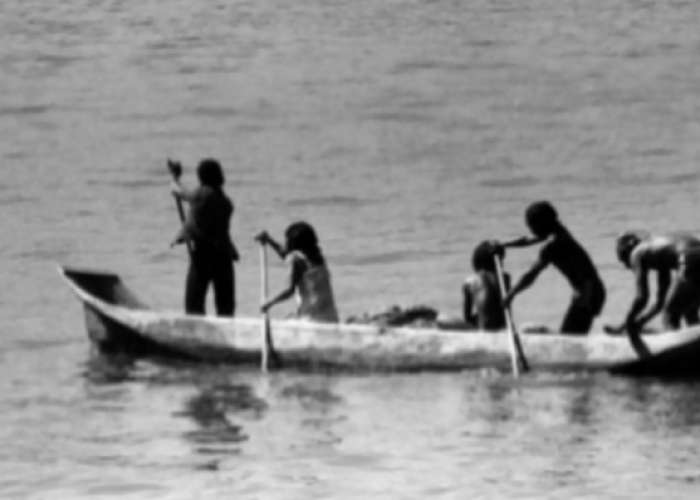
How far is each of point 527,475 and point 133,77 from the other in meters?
27.6

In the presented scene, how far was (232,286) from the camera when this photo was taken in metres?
21.4

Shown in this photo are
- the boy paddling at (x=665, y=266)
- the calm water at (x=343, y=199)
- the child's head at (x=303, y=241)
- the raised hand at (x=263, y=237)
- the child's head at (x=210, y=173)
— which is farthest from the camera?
the child's head at (x=210, y=173)

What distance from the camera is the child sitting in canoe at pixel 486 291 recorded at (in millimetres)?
20250

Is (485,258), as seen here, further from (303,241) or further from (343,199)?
(343,199)

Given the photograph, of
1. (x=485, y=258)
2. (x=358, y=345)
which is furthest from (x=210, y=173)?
(x=485, y=258)

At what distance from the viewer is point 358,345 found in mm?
20297

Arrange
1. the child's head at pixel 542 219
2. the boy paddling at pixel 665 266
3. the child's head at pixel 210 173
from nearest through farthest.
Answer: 1. the boy paddling at pixel 665 266
2. the child's head at pixel 542 219
3. the child's head at pixel 210 173

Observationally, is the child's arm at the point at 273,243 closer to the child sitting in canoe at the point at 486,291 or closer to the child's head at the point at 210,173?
the child's head at the point at 210,173

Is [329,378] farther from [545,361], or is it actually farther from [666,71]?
[666,71]

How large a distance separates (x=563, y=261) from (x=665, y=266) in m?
0.90

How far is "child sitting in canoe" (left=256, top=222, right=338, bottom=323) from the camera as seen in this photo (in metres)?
20.4

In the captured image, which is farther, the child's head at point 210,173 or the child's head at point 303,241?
the child's head at point 210,173

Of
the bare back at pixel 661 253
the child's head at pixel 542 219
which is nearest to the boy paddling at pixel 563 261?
the child's head at pixel 542 219

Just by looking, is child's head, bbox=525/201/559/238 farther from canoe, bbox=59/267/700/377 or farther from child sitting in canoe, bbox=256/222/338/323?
child sitting in canoe, bbox=256/222/338/323
